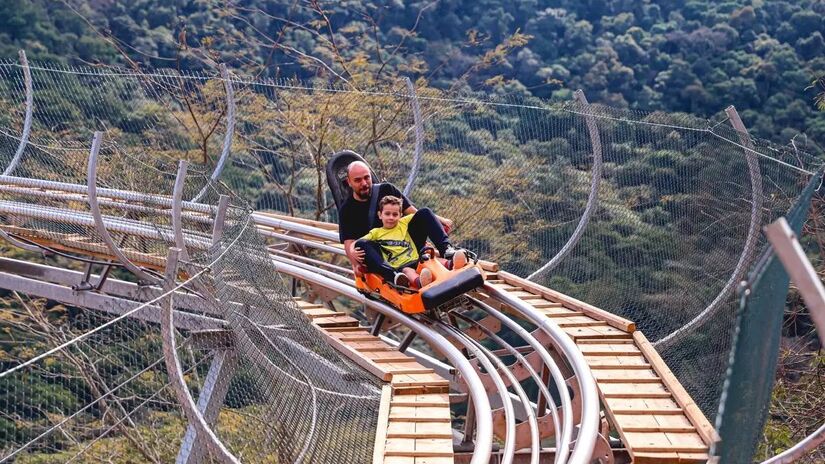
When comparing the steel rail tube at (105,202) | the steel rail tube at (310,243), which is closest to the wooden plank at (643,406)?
the steel rail tube at (105,202)

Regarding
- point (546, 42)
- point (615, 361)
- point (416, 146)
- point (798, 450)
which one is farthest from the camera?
point (546, 42)

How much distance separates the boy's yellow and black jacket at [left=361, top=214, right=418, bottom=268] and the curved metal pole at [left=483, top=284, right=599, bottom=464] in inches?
26.5

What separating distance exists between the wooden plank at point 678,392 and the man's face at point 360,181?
191cm

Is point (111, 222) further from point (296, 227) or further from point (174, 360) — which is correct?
point (174, 360)

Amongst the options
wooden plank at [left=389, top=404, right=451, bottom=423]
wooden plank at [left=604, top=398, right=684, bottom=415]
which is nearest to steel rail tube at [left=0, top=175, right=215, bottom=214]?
wooden plank at [left=389, top=404, right=451, bottom=423]

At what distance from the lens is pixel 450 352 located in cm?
637

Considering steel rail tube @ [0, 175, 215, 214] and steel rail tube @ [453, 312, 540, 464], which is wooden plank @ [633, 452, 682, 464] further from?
steel rail tube @ [0, 175, 215, 214]

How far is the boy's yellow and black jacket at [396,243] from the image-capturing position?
7082 mm

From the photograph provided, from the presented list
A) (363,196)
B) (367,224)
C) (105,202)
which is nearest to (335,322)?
(367,224)

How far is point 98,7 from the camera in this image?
23797 mm

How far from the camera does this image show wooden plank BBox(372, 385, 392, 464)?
4839 millimetres

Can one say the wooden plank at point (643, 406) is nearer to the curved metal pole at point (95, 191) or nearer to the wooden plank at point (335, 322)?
the wooden plank at point (335, 322)

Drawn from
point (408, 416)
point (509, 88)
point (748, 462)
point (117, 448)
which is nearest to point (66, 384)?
point (117, 448)

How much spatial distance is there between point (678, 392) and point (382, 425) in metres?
1.51
